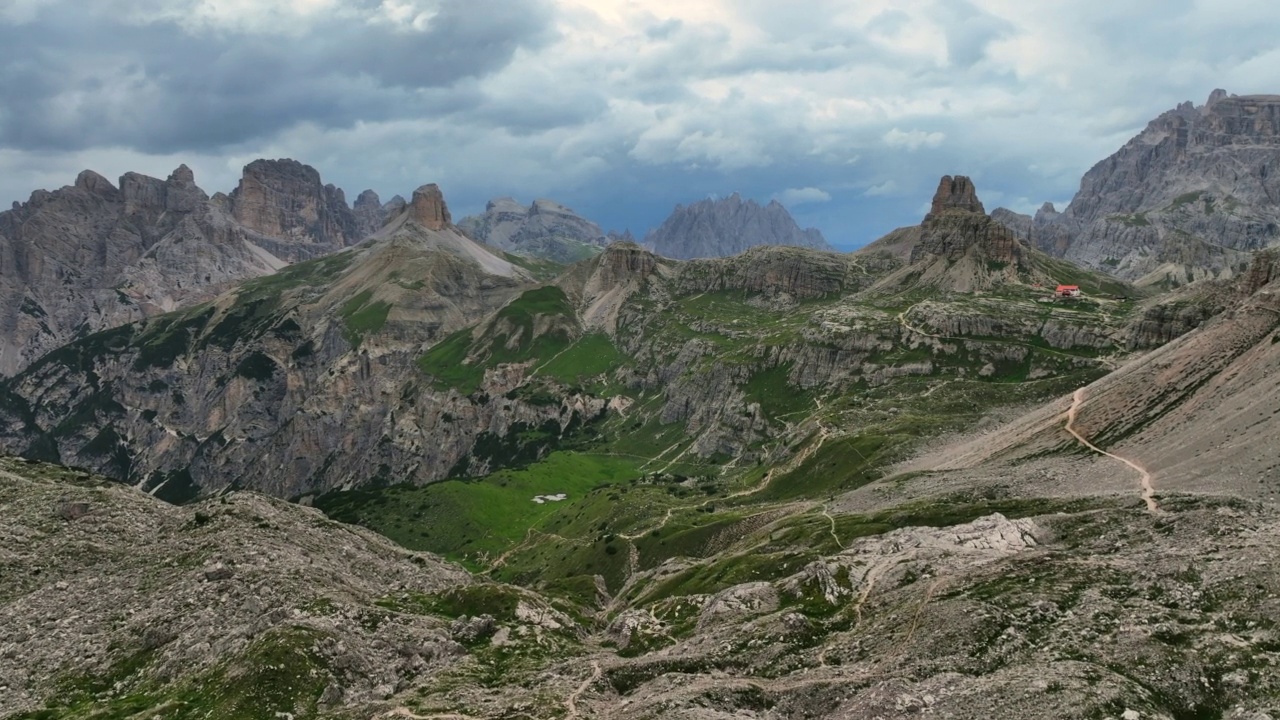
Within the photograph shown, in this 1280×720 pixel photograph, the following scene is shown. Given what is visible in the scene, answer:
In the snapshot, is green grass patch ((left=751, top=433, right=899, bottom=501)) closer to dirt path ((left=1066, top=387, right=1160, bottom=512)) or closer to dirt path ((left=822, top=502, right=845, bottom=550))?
dirt path ((left=822, top=502, right=845, bottom=550))

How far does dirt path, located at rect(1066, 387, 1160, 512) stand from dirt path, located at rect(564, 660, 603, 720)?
62.0m

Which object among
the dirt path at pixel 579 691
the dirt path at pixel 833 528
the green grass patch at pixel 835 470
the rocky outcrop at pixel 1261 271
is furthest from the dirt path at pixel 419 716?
the rocky outcrop at pixel 1261 271

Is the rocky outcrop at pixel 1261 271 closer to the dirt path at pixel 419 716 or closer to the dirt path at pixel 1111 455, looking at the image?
the dirt path at pixel 1111 455

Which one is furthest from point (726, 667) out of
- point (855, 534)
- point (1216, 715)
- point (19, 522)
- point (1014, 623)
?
point (19, 522)

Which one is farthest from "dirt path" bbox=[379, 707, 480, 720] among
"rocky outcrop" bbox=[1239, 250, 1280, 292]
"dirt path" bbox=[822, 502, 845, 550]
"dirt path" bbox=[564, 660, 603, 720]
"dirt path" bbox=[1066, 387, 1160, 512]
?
"rocky outcrop" bbox=[1239, 250, 1280, 292]

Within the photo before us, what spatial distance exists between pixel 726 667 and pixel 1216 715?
34999 millimetres

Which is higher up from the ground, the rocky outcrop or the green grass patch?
the rocky outcrop

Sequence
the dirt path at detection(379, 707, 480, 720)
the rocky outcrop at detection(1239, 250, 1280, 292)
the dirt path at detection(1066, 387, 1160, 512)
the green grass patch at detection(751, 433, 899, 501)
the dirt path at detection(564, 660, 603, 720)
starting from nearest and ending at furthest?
the dirt path at detection(379, 707, 480, 720)
the dirt path at detection(564, 660, 603, 720)
the dirt path at detection(1066, 387, 1160, 512)
the rocky outcrop at detection(1239, 250, 1280, 292)
the green grass patch at detection(751, 433, 899, 501)

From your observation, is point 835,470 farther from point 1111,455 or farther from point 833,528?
point 1111,455

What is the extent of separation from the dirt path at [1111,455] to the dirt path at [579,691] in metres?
62.0

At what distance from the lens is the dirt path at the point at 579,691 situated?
61203 mm

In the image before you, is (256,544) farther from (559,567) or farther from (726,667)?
(559,567)

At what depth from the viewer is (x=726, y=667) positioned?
67.9 m

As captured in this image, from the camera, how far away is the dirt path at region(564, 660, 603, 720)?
6120 cm
